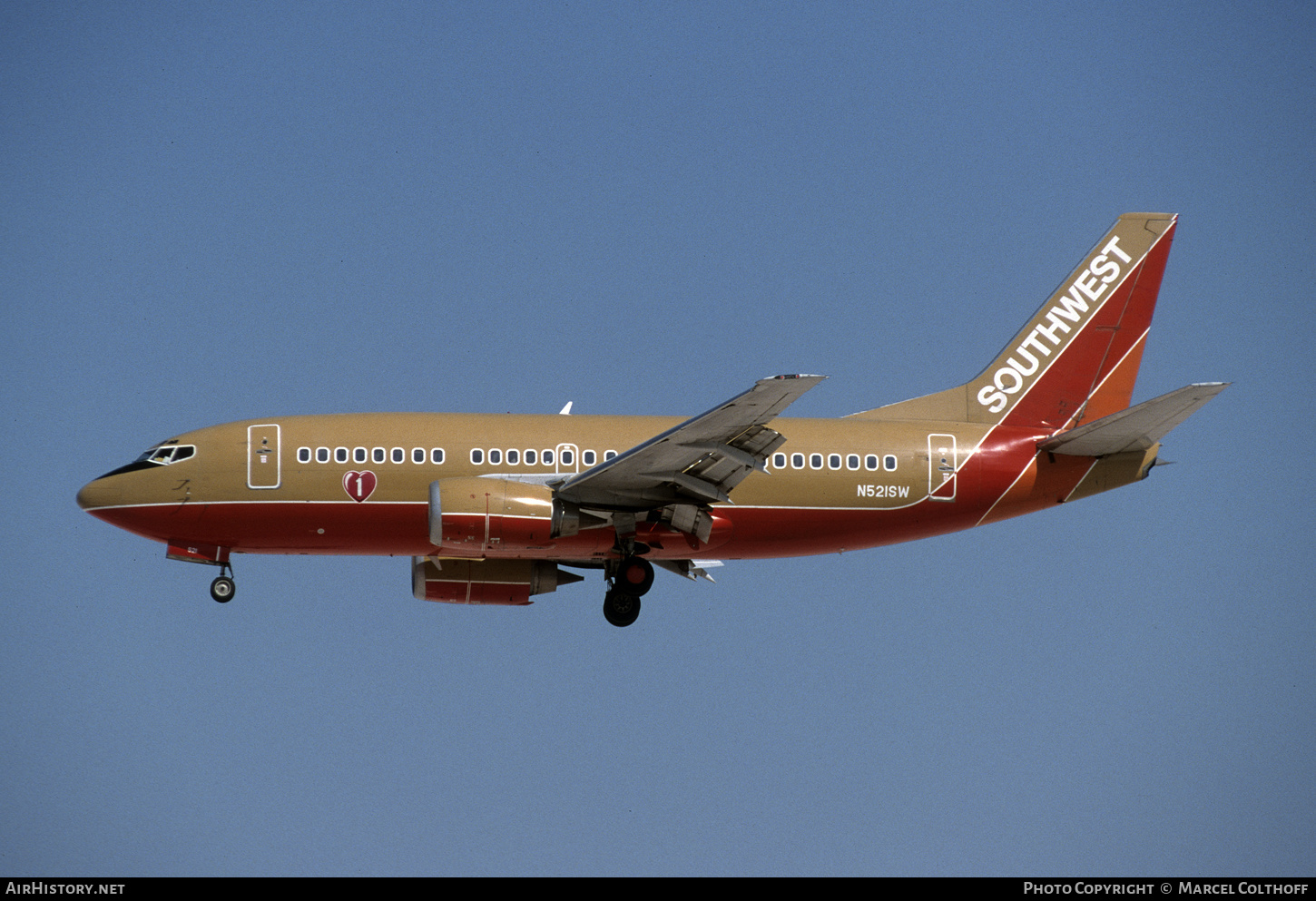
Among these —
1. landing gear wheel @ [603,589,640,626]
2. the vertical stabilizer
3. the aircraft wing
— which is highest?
the vertical stabilizer

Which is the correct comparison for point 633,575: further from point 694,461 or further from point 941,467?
point 941,467

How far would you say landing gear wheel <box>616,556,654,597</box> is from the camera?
42.6m

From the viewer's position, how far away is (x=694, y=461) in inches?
1558

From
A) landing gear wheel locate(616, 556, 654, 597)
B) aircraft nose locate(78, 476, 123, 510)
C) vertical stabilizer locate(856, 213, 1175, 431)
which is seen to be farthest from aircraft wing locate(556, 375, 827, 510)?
aircraft nose locate(78, 476, 123, 510)

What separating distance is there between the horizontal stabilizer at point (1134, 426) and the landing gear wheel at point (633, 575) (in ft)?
36.6

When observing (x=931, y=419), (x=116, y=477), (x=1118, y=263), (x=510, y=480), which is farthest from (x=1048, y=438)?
(x=116, y=477)

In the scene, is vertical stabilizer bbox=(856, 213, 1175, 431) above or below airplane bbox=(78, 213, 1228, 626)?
above

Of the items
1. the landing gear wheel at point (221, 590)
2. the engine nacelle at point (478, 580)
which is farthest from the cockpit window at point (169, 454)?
the engine nacelle at point (478, 580)

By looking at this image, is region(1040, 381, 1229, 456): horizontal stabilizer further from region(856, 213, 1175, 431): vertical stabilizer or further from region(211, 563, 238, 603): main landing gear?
region(211, 563, 238, 603): main landing gear

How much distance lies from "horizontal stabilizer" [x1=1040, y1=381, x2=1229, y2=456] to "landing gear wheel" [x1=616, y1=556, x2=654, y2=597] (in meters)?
11.2

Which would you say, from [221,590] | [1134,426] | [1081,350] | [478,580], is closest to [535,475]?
[478,580]
